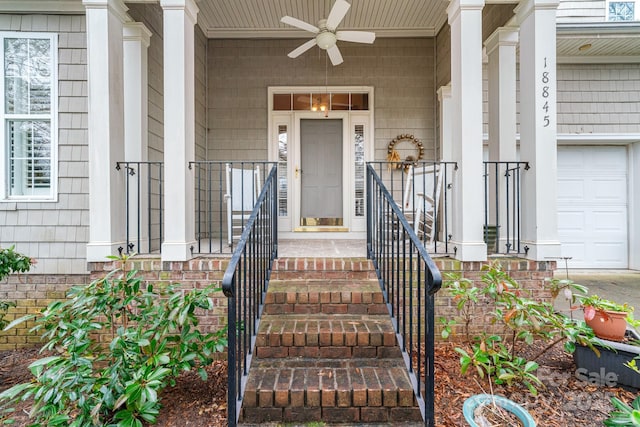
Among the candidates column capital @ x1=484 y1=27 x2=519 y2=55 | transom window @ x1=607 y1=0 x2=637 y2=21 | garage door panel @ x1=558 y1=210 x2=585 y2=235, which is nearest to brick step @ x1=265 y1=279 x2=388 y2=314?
column capital @ x1=484 y1=27 x2=519 y2=55

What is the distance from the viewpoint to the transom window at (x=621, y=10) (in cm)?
474

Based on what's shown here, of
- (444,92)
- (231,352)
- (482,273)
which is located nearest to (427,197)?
(482,273)

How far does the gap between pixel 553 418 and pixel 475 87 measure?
2483mm

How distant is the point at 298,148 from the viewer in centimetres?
538

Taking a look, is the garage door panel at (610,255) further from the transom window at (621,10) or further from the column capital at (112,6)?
the column capital at (112,6)

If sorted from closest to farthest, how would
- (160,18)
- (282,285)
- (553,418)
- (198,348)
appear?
(553,418) → (198,348) → (282,285) → (160,18)

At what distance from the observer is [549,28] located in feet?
9.95

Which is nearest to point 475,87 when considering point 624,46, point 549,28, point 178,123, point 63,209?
point 549,28

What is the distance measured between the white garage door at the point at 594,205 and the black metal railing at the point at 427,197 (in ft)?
6.78

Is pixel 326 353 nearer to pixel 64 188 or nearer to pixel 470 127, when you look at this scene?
pixel 470 127

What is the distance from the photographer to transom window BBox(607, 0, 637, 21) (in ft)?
15.6

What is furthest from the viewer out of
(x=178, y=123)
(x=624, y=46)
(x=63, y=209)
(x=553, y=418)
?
(x=624, y=46)

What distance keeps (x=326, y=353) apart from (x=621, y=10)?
6.01 metres

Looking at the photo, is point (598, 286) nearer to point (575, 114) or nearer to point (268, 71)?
point (575, 114)
